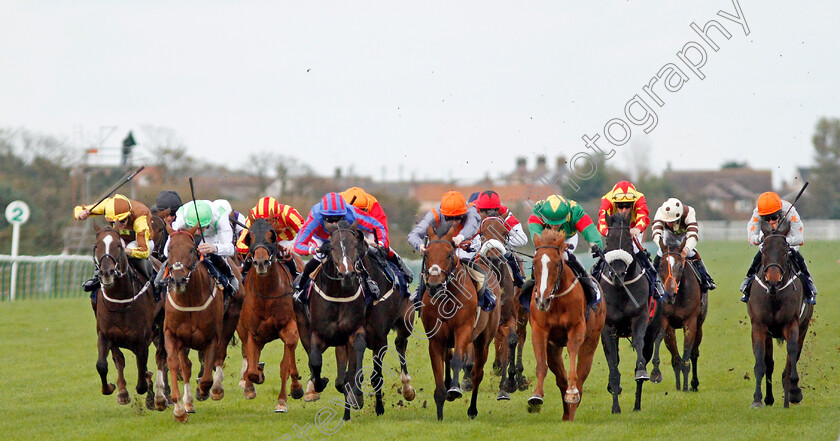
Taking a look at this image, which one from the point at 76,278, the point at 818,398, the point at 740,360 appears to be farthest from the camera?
the point at 76,278

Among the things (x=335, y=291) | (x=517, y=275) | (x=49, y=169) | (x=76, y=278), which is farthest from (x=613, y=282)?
(x=49, y=169)

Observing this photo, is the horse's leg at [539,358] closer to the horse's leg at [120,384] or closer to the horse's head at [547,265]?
the horse's head at [547,265]

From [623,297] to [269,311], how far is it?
3549mm

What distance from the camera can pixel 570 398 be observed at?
348 inches

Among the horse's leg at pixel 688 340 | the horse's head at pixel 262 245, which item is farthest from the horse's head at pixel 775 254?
the horse's head at pixel 262 245

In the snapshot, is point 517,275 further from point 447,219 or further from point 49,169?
point 49,169

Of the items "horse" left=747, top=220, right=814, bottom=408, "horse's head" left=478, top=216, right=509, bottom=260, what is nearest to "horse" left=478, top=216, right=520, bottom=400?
"horse's head" left=478, top=216, right=509, bottom=260

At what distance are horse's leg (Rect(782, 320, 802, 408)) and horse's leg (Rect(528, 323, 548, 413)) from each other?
106 inches

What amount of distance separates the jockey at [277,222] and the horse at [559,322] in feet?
9.31

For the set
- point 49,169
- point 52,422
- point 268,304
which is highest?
point 49,169

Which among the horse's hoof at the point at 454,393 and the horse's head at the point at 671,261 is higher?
the horse's head at the point at 671,261

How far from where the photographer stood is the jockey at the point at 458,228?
31.1ft

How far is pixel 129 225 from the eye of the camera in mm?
10141

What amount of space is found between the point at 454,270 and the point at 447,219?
2.02ft
